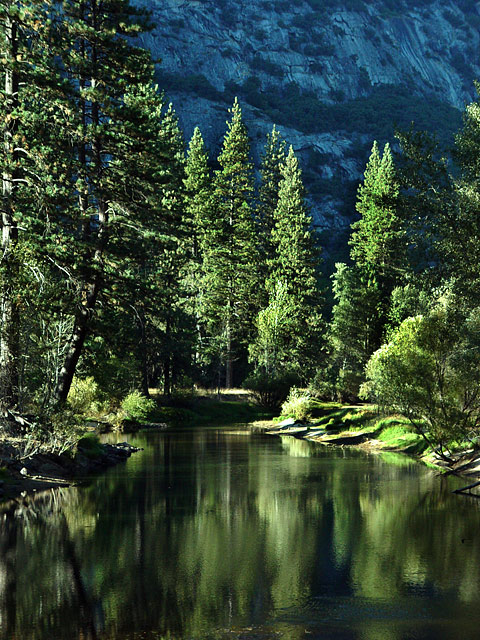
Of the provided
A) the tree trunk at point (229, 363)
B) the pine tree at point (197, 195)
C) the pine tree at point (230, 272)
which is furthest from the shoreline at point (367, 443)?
the pine tree at point (197, 195)

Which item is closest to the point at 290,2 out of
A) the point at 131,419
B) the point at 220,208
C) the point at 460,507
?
the point at 220,208

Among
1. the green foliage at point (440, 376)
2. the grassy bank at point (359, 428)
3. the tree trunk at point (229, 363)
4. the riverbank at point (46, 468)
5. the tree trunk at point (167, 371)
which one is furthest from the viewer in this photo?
the tree trunk at point (229, 363)

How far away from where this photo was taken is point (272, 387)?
62.1 meters

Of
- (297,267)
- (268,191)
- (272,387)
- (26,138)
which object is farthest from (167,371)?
(268,191)

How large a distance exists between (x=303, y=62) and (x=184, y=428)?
441ft

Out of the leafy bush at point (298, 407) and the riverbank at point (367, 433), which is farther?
the leafy bush at point (298, 407)

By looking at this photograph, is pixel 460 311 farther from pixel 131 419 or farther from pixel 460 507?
pixel 131 419

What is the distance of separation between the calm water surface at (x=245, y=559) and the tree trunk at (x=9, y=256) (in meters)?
4.63

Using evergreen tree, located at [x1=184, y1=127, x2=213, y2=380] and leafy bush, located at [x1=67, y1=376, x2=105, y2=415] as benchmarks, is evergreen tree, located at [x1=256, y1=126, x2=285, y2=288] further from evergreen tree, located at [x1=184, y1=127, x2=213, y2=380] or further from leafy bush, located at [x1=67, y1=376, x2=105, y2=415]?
leafy bush, located at [x1=67, y1=376, x2=105, y2=415]

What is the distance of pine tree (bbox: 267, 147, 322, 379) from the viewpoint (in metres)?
74.4

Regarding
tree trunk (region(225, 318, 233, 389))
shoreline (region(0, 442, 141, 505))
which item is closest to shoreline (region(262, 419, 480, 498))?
shoreline (region(0, 442, 141, 505))

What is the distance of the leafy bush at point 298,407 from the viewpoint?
53062 millimetres

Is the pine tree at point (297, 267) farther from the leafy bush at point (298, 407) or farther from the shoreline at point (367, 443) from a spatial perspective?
the shoreline at point (367, 443)

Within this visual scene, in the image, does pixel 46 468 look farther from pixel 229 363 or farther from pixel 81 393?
pixel 229 363
